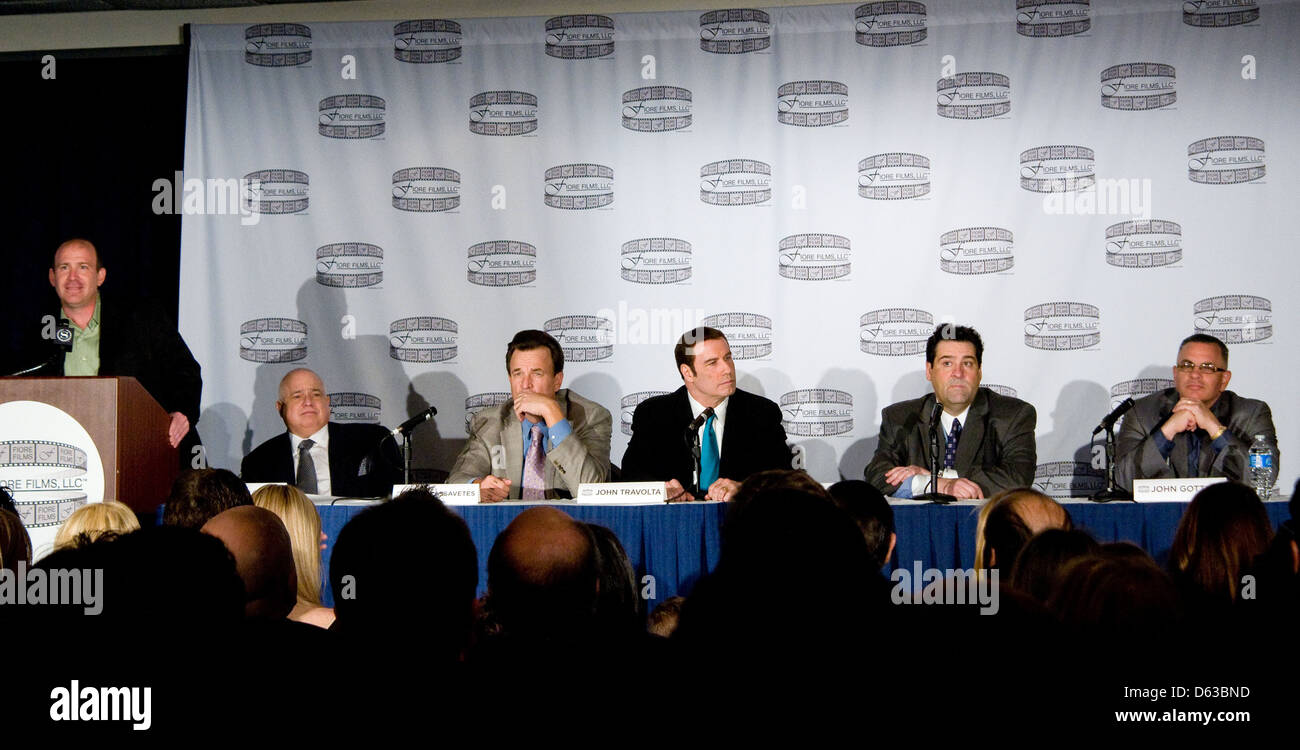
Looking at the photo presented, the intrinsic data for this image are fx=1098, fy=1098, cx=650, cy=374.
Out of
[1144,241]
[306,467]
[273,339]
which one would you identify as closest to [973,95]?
[1144,241]

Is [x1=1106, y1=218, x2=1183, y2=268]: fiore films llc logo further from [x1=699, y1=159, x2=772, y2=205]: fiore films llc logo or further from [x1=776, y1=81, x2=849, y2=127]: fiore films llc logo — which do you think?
Answer: [x1=699, y1=159, x2=772, y2=205]: fiore films llc logo

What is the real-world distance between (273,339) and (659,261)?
196cm

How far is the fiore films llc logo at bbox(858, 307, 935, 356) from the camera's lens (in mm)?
5207

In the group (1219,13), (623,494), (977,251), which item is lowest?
(623,494)

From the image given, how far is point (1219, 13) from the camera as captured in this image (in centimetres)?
509

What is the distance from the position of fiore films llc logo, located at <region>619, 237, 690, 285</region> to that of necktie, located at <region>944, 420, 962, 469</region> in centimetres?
151

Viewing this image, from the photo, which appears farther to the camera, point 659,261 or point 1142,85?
point 659,261

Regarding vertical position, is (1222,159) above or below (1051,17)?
below

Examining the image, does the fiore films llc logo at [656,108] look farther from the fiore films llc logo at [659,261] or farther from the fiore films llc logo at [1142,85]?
the fiore films llc logo at [1142,85]

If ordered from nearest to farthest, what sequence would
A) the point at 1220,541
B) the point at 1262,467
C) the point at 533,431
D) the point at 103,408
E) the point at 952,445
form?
the point at 1220,541 → the point at 103,408 → the point at 1262,467 → the point at 533,431 → the point at 952,445

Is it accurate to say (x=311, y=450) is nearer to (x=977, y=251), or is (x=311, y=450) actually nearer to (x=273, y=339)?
(x=273, y=339)

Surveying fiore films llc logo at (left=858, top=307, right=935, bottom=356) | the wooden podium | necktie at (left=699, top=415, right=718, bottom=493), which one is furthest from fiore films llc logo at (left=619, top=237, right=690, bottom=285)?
the wooden podium

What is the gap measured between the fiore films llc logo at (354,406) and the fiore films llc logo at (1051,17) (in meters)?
3.57

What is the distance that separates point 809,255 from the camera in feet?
17.2
